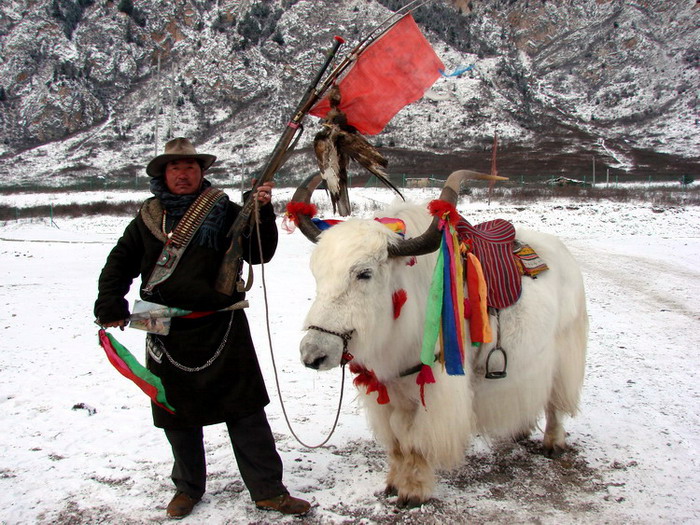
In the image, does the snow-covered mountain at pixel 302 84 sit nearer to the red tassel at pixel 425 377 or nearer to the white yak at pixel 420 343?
the white yak at pixel 420 343

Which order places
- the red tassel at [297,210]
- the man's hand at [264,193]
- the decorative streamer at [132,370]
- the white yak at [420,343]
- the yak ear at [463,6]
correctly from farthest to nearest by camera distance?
the yak ear at [463,6]
the red tassel at [297,210]
the man's hand at [264,193]
the decorative streamer at [132,370]
the white yak at [420,343]

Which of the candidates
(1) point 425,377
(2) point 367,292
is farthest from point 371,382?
(2) point 367,292

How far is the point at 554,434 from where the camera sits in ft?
11.7

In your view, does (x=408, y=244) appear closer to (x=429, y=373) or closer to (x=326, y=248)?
(x=326, y=248)

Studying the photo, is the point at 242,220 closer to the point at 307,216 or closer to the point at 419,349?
the point at 307,216

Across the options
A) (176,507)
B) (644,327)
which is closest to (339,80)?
(176,507)

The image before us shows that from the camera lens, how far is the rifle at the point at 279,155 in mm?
2805

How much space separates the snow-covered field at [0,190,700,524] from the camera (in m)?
2.84

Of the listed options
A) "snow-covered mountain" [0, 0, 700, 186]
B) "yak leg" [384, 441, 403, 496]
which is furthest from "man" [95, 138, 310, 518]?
"snow-covered mountain" [0, 0, 700, 186]

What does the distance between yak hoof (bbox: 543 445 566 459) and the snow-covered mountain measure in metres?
42.2

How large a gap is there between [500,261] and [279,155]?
151 cm

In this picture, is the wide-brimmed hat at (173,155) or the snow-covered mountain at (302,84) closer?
the wide-brimmed hat at (173,155)

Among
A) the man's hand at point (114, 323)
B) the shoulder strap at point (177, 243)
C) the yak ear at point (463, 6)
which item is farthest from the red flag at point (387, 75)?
the yak ear at point (463, 6)

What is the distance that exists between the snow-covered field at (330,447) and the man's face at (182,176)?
1774 millimetres
